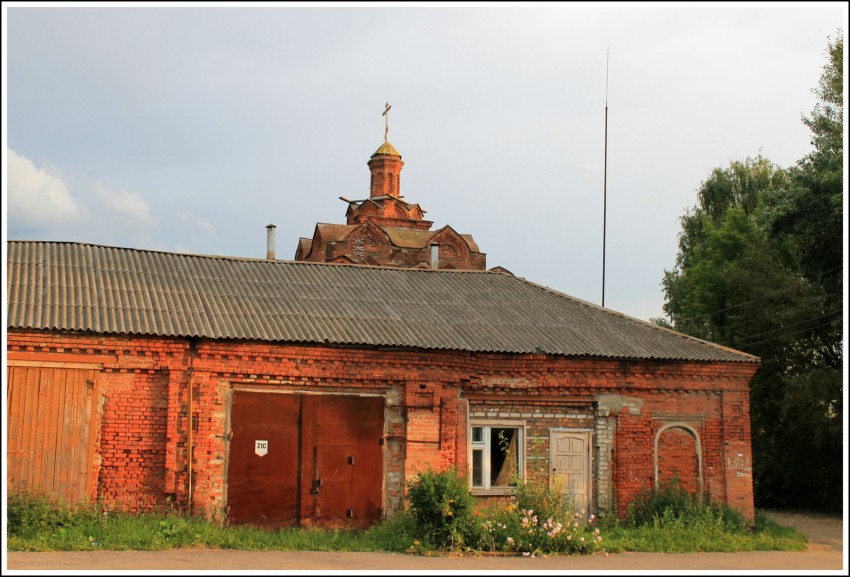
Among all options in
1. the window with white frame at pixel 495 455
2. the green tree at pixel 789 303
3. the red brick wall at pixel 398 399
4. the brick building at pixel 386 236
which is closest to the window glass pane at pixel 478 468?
the window with white frame at pixel 495 455

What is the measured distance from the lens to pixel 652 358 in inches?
620

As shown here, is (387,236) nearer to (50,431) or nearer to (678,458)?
(678,458)

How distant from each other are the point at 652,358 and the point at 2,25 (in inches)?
456

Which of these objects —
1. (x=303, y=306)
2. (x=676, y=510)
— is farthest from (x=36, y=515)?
(x=676, y=510)

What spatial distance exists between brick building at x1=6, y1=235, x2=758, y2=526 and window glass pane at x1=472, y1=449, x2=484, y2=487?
0.03 m

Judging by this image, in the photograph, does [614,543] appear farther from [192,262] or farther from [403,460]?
[192,262]

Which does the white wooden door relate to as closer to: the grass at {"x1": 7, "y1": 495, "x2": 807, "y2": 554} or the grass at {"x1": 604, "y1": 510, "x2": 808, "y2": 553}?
the grass at {"x1": 604, "y1": 510, "x2": 808, "y2": 553}

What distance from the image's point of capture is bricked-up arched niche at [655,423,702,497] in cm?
1580

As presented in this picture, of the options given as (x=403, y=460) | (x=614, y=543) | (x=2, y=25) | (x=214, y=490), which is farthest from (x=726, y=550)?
(x=2, y=25)

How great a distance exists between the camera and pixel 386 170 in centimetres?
4194

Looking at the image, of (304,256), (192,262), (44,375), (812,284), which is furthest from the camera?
(304,256)

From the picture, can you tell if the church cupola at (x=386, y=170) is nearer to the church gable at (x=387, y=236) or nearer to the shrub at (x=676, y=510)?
the church gable at (x=387, y=236)


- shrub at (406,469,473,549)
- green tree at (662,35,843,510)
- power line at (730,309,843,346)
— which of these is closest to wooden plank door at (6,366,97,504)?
shrub at (406,469,473,549)

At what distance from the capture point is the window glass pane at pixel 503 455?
1527 centimetres
